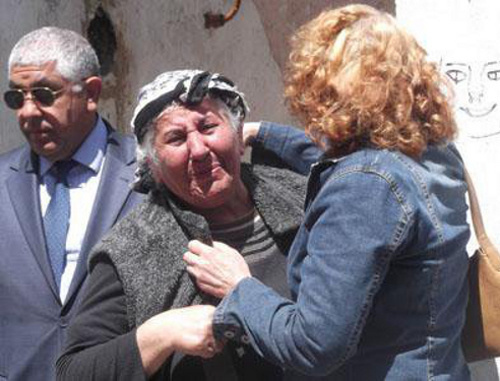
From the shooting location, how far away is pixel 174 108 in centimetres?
238

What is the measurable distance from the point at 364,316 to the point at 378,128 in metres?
0.36

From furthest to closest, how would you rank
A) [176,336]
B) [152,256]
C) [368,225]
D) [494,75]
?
[494,75] < [152,256] < [176,336] < [368,225]

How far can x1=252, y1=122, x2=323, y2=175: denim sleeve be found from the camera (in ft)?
9.02

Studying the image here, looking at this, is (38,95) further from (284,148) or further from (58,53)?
(284,148)

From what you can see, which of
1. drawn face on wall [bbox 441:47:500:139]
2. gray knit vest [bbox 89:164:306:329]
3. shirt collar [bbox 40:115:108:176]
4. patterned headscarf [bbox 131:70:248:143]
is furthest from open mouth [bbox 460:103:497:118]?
shirt collar [bbox 40:115:108:176]

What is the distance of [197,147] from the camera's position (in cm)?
237

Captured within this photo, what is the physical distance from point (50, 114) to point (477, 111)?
4.36ft

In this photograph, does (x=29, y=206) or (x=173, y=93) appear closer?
(x=173, y=93)

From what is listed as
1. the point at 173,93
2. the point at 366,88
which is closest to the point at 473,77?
the point at 173,93

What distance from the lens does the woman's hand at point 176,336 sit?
7.04 feet

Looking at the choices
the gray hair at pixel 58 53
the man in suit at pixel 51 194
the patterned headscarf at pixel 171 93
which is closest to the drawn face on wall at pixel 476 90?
the patterned headscarf at pixel 171 93

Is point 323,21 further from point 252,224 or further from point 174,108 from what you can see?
point 252,224

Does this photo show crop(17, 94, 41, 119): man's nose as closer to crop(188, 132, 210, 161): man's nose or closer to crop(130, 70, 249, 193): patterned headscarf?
crop(130, 70, 249, 193): patterned headscarf

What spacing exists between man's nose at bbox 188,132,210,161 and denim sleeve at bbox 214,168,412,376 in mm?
477
